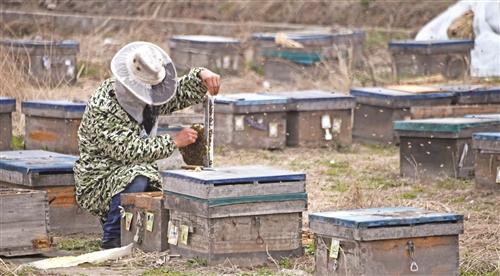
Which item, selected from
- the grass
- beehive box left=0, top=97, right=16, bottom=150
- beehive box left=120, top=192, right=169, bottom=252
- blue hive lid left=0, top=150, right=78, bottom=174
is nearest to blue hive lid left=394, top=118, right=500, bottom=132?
blue hive lid left=0, top=150, right=78, bottom=174

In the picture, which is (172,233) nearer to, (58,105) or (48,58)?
(58,105)

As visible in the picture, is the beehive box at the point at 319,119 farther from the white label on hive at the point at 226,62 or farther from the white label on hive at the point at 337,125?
the white label on hive at the point at 226,62

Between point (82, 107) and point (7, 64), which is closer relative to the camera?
point (82, 107)

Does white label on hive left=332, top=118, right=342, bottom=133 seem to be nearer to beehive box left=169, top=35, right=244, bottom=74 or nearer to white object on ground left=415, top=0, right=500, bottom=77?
white object on ground left=415, top=0, right=500, bottom=77

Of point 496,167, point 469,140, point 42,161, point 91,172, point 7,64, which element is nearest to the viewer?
point 91,172

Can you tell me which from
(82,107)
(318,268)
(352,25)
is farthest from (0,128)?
(352,25)

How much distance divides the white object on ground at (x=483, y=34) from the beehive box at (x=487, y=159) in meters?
8.12

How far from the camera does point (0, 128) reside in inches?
549

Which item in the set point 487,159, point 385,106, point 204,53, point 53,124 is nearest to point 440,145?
point 487,159

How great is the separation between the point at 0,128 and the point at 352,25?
1439 cm

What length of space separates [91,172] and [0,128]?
14.0ft

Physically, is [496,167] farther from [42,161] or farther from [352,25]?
[352,25]

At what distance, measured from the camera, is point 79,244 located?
10227 mm

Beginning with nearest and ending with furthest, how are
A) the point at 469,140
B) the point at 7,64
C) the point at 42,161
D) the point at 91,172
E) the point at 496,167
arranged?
the point at 91,172, the point at 42,161, the point at 496,167, the point at 469,140, the point at 7,64
